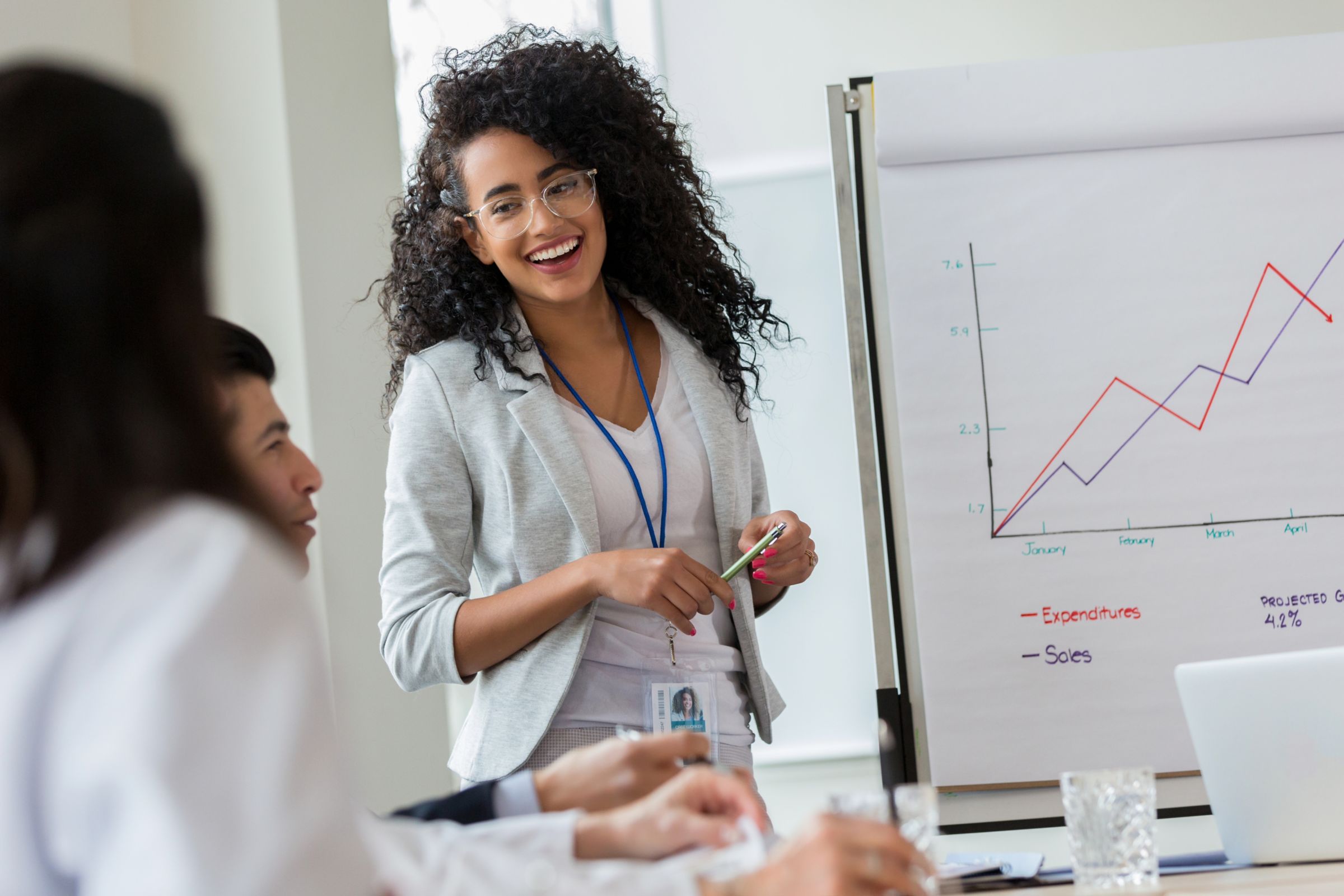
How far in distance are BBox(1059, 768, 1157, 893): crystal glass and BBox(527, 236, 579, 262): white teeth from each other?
1.04 m

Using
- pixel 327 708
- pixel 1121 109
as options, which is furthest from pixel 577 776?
pixel 1121 109

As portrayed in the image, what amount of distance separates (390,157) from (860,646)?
5.72 feet

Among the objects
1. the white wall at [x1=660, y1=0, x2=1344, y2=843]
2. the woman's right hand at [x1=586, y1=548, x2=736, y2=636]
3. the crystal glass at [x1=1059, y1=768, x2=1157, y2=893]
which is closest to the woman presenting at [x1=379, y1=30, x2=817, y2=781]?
the woman's right hand at [x1=586, y1=548, x2=736, y2=636]

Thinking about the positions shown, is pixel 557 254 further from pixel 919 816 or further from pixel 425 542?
pixel 919 816

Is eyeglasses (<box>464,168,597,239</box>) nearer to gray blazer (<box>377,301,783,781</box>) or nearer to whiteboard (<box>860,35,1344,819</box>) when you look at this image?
gray blazer (<box>377,301,783,781</box>)

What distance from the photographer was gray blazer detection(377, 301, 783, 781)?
167 cm

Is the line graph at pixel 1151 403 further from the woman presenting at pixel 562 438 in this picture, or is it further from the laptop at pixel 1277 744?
the laptop at pixel 1277 744

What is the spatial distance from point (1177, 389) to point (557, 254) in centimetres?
115

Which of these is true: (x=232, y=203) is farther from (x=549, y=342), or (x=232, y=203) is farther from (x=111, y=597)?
(x=111, y=597)

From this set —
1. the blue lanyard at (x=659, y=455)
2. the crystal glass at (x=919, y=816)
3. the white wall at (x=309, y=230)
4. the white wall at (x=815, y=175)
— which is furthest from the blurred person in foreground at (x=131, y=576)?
the white wall at (x=815, y=175)

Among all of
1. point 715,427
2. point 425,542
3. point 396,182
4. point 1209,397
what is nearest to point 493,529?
point 425,542

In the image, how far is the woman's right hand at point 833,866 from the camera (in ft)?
2.60

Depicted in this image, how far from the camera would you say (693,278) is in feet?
6.77

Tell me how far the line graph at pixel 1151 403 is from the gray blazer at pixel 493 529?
1.86 ft
